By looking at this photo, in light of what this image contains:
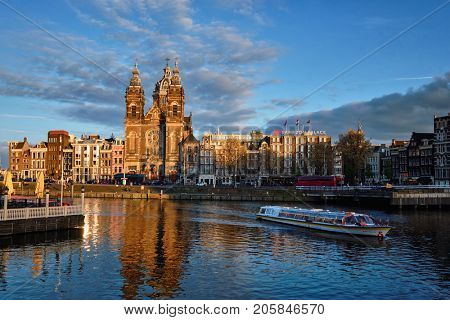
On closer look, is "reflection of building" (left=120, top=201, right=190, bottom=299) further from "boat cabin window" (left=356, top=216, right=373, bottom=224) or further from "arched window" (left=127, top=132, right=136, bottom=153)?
"arched window" (left=127, top=132, right=136, bottom=153)

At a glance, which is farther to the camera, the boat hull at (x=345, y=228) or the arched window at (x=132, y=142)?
the arched window at (x=132, y=142)

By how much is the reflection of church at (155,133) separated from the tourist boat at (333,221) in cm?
10117

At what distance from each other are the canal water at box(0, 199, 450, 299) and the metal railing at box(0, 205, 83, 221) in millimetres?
2315

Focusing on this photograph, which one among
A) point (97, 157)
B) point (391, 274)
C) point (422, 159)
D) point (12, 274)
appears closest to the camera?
point (12, 274)

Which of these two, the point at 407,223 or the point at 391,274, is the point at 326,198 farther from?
the point at 391,274

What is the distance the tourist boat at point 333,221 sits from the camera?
56.2 meters

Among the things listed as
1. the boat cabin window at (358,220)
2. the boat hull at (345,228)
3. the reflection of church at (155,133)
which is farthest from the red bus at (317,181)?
the boat cabin window at (358,220)

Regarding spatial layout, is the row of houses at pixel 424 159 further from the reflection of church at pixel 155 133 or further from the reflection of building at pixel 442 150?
the reflection of church at pixel 155 133

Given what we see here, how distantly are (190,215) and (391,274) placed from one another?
1941 inches

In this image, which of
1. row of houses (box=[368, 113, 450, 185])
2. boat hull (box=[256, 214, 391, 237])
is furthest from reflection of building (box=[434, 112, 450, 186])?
boat hull (box=[256, 214, 391, 237])

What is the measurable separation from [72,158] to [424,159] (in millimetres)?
131390

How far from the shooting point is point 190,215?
81.9 meters

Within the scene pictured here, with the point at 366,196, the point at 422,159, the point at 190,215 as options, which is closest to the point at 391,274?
the point at 190,215

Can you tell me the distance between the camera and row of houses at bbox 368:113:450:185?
13369 cm
